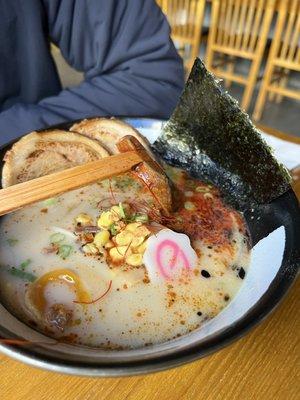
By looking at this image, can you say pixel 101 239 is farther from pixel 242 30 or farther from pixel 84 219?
pixel 242 30

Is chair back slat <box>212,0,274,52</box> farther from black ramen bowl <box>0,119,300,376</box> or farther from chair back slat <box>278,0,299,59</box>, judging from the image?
black ramen bowl <box>0,119,300,376</box>

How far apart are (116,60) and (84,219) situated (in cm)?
60

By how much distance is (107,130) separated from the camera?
0.95m

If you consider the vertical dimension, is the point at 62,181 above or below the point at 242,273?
above

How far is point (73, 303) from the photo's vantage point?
662 millimetres

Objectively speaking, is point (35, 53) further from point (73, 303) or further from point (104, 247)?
point (73, 303)

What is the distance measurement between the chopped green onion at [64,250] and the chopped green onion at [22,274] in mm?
68

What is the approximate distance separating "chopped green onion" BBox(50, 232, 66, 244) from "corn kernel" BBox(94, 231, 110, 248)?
0.08 m

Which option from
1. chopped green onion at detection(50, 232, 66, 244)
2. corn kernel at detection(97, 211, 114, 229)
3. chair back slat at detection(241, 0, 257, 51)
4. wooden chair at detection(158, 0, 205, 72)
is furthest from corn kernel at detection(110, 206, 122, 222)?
wooden chair at detection(158, 0, 205, 72)

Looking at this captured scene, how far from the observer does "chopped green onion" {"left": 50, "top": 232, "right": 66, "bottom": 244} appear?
0.78 meters

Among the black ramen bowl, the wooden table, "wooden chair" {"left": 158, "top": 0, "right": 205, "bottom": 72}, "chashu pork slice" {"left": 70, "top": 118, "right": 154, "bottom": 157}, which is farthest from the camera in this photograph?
"wooden chair" {"left": 158, "top": 0, "right": 205, "bottom": 72}

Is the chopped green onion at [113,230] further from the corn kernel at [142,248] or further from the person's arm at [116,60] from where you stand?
the person's arm at [116,60]

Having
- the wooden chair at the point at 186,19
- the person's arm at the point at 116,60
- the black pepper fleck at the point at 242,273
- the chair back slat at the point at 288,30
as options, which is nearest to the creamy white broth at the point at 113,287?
the black pepper fleck at the point at 242,273

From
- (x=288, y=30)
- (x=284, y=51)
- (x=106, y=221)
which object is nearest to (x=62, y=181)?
(x=106, y=221)
